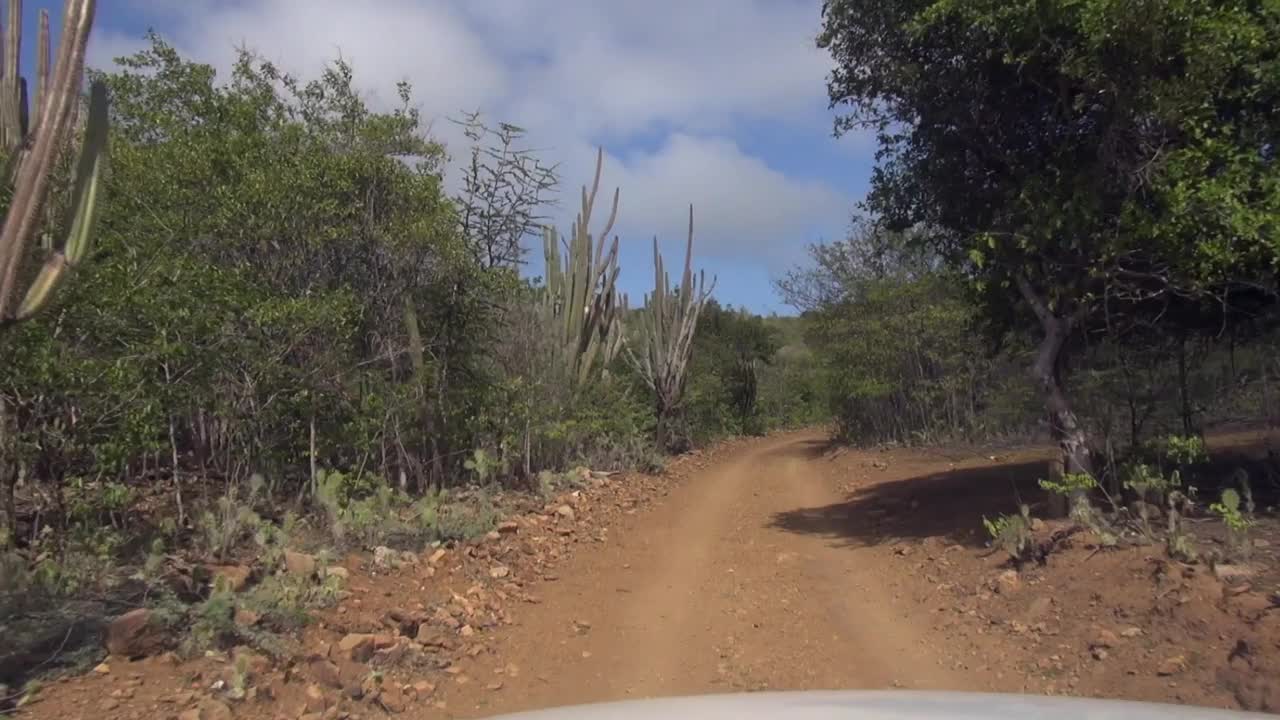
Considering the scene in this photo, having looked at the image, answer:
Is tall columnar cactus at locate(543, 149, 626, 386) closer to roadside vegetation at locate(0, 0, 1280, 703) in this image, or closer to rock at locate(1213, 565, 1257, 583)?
roadside vegetation at locate(0, 0, 1280, 703)

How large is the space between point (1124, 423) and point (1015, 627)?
575cm

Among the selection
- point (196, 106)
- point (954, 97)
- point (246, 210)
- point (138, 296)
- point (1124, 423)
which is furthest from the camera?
point (196, 106)

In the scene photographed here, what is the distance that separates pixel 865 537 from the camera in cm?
1109

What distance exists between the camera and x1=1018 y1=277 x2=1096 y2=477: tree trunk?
9.41m

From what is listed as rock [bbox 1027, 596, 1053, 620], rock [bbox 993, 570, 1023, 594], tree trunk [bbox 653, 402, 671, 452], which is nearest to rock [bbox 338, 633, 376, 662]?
rock [bbox 1027, 596, 1053, 620]

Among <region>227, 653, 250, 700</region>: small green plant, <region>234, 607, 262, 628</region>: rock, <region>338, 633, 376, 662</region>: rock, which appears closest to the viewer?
<region>227, 653, 250, 700</region>: small green plant

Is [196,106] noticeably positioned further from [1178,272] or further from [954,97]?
[1178,272]

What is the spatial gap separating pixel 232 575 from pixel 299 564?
1.64 feet

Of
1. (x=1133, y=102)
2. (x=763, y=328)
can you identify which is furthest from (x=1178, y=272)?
(x=763, y=328)

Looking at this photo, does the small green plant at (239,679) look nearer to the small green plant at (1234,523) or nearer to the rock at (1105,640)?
the rock at (1105,640)

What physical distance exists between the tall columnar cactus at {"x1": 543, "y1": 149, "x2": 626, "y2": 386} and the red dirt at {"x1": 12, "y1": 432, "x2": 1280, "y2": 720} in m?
5.46

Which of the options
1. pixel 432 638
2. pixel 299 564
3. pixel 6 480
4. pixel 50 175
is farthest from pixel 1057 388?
pixel 6 480

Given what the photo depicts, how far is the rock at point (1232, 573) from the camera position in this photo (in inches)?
269

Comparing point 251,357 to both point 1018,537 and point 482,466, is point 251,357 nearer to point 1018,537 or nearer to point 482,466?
point 482,466
